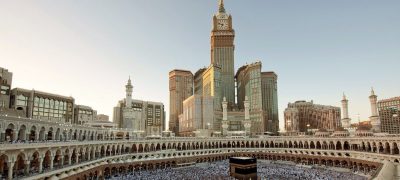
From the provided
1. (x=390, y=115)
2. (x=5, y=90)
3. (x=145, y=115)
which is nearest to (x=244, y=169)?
(x=5, y=90)

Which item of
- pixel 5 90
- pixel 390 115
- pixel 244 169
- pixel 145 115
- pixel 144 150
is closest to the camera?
pixel 244 169

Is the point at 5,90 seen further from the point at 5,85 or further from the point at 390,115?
the point at 390,115

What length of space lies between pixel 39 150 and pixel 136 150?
1484 inches

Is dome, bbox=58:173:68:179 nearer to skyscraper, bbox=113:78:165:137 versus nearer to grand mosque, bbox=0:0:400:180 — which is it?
grand mosque, bbox=0:0:400:180

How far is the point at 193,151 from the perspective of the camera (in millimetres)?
82312

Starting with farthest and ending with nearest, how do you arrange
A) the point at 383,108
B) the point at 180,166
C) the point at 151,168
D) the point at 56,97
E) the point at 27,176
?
the point at 383,108, the point at 56,97, the point at 180,166, the point at 151,168, the point at 27,176

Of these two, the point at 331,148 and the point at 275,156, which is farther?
the point at 275,156

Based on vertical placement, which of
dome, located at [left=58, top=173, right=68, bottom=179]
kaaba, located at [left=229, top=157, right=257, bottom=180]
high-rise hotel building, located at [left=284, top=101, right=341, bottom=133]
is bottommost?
kaaba, located at [left=229, top=157, right=257, bottom=180]

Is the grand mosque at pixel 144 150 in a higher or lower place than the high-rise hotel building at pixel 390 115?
lower

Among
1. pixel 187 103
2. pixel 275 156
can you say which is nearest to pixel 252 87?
pixel 187 103

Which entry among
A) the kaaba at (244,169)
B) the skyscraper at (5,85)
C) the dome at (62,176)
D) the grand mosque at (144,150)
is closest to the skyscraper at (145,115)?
the grand mosque at (144,150)

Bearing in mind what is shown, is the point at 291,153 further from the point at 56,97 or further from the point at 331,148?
the point at 56,97

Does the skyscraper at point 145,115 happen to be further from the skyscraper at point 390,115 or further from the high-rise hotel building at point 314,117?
the skyscraper at point 390,115

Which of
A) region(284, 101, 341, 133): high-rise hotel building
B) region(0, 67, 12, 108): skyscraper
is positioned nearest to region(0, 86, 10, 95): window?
region(0, 67, 12, 108): skyscraper
